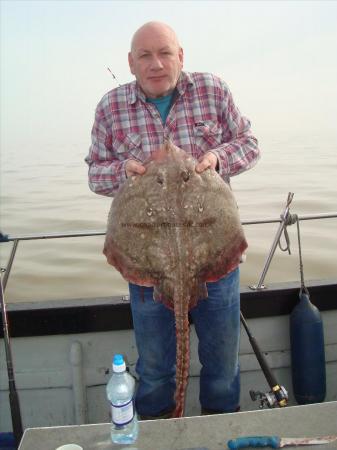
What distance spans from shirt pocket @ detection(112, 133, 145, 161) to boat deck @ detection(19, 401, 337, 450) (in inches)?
59.3

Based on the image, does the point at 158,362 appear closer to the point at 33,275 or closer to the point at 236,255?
the point at 236,255

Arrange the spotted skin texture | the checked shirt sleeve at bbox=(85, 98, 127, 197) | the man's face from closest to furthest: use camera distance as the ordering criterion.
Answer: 1. the spotted skin texture
2. the man's face
3. the checked shirt sleeve at bbox=(85, 98, 127, 197)

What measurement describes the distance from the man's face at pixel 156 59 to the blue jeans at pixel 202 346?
3.85 ft

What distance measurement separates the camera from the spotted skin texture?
2414mm

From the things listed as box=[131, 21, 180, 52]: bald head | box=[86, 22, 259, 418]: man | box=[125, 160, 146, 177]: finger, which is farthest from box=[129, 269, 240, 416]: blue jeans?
box=[131, 21, 180, 52]: bald head

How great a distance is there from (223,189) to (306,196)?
417 inches

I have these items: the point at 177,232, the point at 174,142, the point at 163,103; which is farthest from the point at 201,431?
the point at 163,103

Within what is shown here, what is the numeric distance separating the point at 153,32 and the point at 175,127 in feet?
1.78

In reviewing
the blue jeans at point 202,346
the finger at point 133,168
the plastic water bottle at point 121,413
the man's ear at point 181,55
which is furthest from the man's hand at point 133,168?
the plastic water bottle at point 121,413

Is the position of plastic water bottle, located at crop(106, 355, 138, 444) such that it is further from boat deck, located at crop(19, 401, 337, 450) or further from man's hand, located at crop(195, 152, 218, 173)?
man's hand, located at crop(195, 152, 218, 173)

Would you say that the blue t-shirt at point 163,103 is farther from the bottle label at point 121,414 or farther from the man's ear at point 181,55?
the bottle label at point 121,414

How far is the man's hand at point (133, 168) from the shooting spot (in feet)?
8.02

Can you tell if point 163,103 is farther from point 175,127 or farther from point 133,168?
point 133,168

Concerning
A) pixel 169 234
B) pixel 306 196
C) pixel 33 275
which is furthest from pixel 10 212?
pixel 169 234
